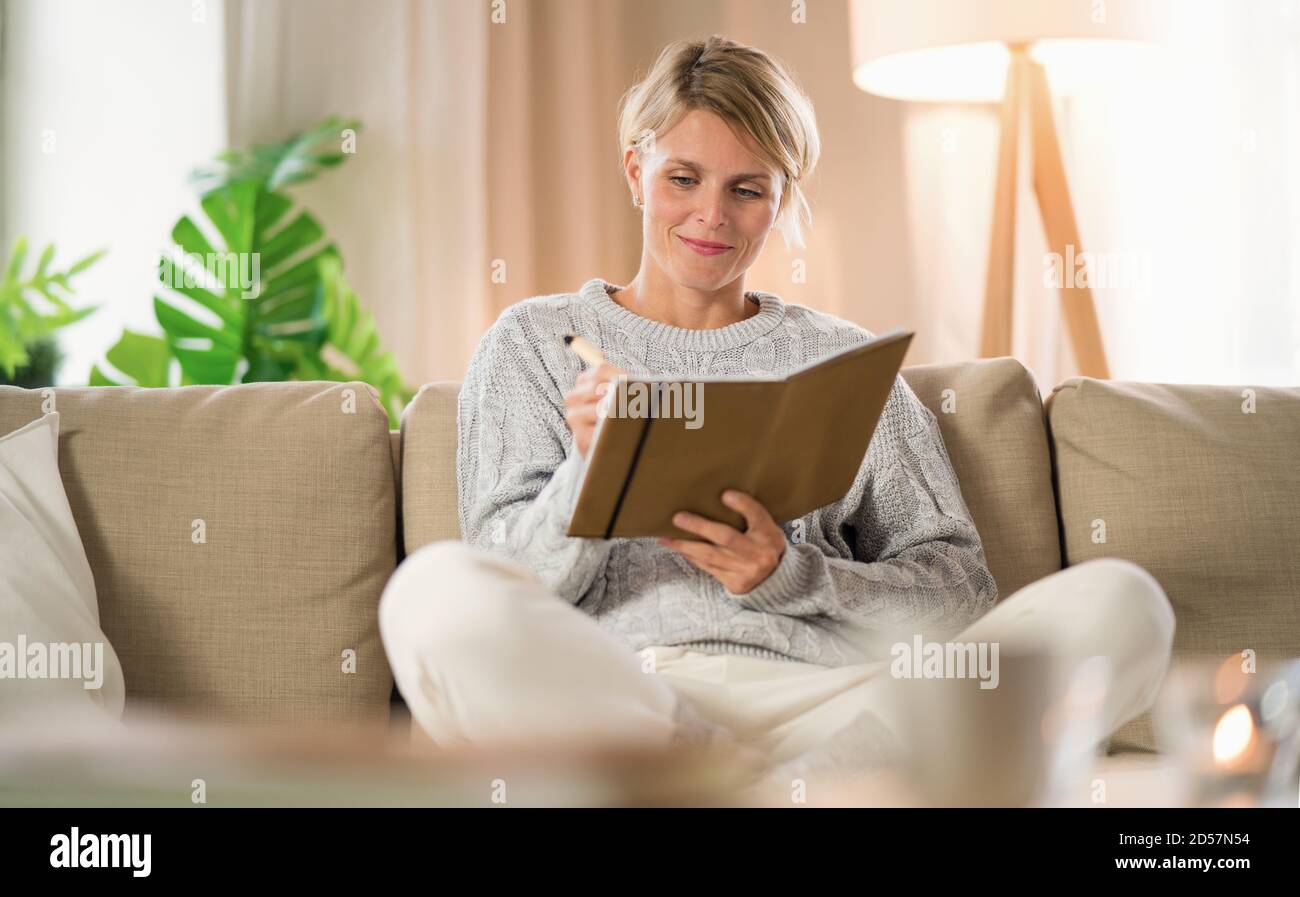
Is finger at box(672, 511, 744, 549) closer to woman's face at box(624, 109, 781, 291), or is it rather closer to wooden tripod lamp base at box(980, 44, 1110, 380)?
woman's face at box(624, 109, 781, 291)

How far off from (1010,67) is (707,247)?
1.19 meters

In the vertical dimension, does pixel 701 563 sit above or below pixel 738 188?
below

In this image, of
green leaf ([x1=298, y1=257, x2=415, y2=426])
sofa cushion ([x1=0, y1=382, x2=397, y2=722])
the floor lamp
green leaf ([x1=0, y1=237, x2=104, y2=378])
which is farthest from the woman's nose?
green leaf ([x1=0, y1=237, x2=104, y2=378])

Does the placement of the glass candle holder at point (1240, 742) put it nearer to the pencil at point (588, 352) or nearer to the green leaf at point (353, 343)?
the pencil at point (588, 352)

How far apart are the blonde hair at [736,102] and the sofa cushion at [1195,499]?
19.5 inches

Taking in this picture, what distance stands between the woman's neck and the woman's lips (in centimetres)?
8

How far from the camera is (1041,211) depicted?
2.43 m

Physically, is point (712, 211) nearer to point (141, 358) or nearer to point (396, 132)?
point (141, 358)

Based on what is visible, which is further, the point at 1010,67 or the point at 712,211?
the point at 1010,67

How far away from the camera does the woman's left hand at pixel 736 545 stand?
1.19 m

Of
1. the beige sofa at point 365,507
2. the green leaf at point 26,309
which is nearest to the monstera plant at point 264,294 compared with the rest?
the green leaf at point 26,309

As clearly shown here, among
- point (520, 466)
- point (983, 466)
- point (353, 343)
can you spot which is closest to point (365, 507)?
point (520, 466)

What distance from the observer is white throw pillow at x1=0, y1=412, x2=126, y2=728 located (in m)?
1.27
